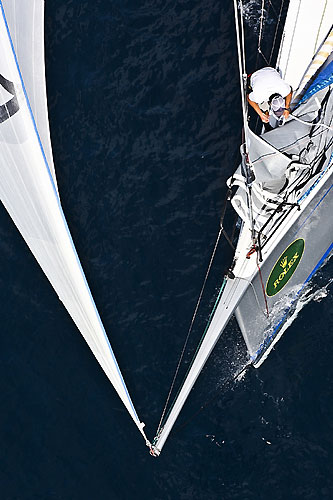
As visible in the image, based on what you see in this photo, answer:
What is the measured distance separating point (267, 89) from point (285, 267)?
586 cm

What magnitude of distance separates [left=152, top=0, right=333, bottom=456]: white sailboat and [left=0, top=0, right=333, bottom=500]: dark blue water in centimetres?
122

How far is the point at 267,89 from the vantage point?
2788 centimetres

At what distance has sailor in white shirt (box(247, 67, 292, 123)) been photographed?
27828 millimetres

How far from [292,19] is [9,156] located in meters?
12.7

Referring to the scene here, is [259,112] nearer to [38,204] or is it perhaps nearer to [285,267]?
[285,267]

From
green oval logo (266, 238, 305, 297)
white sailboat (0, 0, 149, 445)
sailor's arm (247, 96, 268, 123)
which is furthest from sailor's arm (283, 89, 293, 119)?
white sailboat (0, 0, 149, 445)

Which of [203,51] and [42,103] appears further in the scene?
[203,51]

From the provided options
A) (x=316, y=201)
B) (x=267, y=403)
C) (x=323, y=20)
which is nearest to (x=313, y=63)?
(x=323, y=20)

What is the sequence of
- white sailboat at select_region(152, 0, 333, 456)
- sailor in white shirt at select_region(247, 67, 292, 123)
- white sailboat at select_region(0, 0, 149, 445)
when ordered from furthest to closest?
sailor in white shirt at select_region(247, 67, 292, 123)
white sailboat at select_region(152, 0, 333, 456)
white sailboat at select_region(0, 0, 149, 445)

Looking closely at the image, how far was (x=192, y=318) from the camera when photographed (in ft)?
99.0

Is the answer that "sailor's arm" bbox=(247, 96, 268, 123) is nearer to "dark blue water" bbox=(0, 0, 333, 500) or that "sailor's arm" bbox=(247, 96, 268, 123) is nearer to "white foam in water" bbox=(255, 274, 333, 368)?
"dark blue water" bbox=(0, 0, 333, 500)

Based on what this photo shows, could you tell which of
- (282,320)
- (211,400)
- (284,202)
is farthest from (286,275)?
(211,400)

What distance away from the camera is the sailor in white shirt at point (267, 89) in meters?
27.8

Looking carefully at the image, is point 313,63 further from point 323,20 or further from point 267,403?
point 267,403
